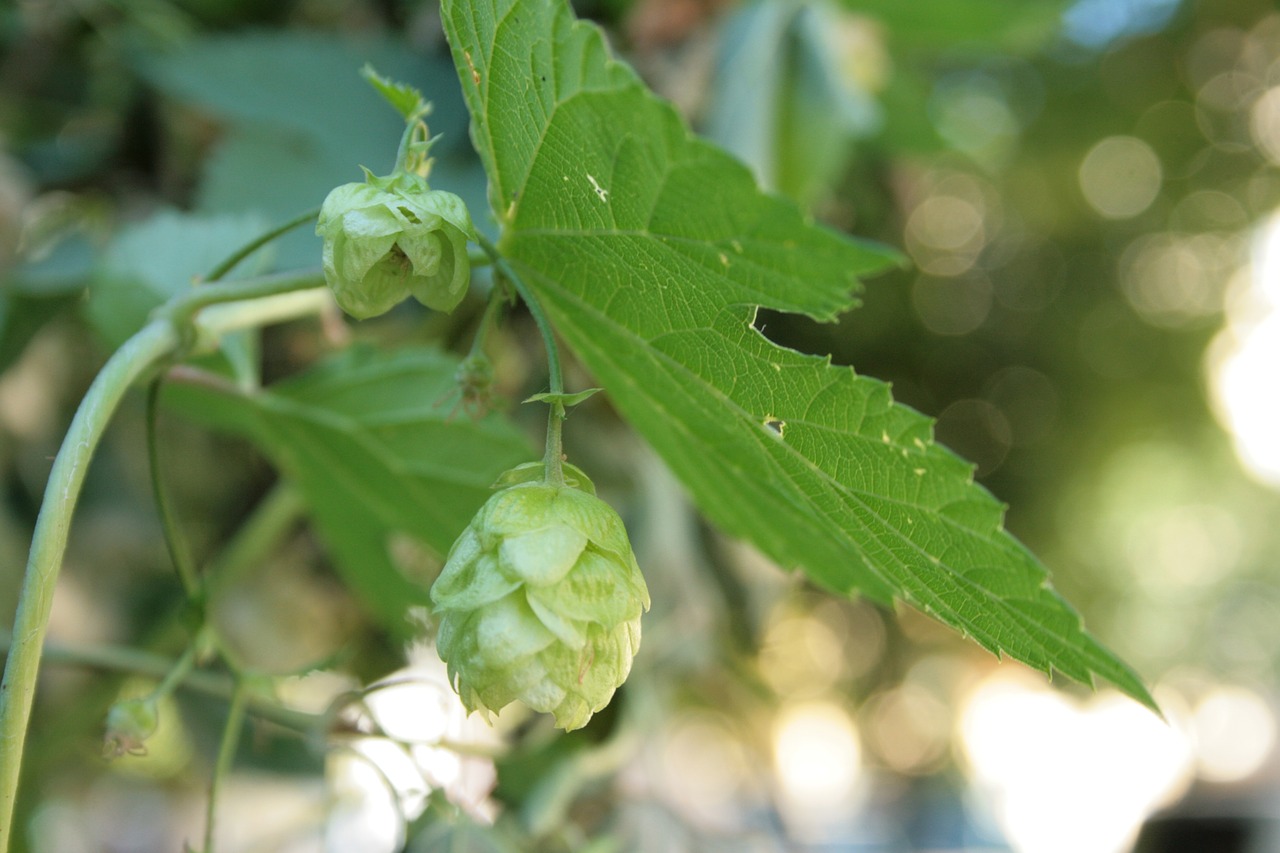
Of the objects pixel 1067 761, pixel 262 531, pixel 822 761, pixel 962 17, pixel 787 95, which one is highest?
pixel 962 17

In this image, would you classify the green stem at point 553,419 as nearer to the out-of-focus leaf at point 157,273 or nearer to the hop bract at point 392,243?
the hop bract at point 392,243

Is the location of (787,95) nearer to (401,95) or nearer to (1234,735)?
(401,95)

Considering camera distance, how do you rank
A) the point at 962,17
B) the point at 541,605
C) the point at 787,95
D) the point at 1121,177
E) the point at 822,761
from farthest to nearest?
the point at 822,761
the point at 1121,177
the point at 962,17
the point at 787,95
the point at 541,605

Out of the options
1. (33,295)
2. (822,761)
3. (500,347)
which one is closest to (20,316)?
(33,295)

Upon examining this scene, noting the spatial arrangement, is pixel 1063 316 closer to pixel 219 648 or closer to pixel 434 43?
pixel 434 43

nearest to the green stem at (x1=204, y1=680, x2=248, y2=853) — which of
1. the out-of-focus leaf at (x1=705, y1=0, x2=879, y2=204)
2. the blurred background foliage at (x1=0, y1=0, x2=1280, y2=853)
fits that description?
the blurred background foliage at (x1=0, y1=0, x2=1280, y2=853)

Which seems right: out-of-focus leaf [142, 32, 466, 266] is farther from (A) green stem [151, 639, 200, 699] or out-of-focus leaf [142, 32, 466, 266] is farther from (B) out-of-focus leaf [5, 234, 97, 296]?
(A) green stem [151, 639, 200, 699]

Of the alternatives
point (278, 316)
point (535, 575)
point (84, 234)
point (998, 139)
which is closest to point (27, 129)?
point (84, 234)

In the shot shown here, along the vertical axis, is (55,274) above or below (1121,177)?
below
